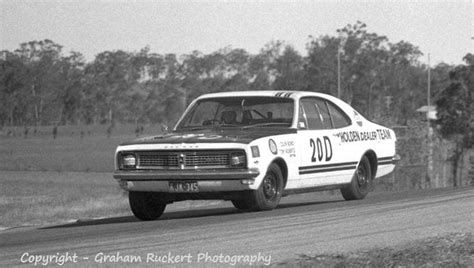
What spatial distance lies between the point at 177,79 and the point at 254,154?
94.8 m

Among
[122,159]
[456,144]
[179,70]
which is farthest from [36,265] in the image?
[179,70]

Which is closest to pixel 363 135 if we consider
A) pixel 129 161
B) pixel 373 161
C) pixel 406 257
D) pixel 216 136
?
pixel 373 161

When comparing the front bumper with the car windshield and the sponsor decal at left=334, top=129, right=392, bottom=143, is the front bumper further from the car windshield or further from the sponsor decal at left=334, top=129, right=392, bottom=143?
the sponsor decal at left=334, top=129, right=392, bottom=143

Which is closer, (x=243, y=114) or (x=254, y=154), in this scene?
(x=254, y=154)

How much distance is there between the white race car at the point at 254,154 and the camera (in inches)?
424

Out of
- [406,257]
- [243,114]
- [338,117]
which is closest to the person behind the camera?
[406,257]

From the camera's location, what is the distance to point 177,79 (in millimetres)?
105250

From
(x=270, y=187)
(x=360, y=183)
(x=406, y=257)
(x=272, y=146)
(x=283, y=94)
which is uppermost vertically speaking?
(x=283, y=94)

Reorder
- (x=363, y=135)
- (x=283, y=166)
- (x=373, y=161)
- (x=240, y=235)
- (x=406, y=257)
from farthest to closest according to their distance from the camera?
(x=373, y=161) → (x=363, y=135) → (x=283, y=166) → (x=240, y=235) → (x=406, y=257)

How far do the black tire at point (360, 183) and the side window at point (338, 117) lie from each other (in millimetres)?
555

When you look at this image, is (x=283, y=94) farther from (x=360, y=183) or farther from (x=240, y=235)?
(x=240, y=235)

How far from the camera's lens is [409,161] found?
5369 centimetres

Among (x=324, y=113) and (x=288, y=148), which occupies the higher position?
(x=324, y=113)

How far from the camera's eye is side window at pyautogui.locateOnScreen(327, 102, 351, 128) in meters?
13.0
